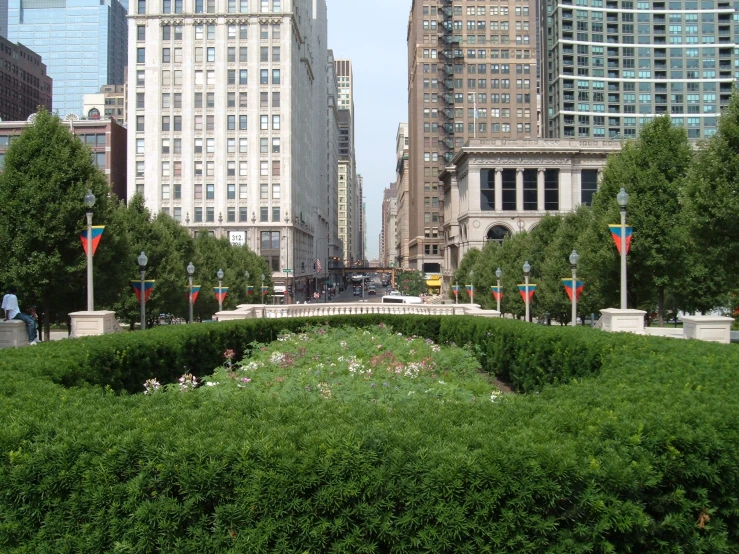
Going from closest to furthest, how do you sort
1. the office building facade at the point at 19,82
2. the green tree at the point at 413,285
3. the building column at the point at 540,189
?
the building column at the point at 540,189 < the green tree at the point at 413,285 < the office building facade at the point at 19,82

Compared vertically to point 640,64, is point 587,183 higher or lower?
lower

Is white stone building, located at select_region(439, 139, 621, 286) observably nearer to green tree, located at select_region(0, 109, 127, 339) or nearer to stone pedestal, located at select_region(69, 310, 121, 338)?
green tree, located at select_region(0, 109, 127, 339)

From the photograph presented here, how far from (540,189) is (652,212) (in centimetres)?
5900

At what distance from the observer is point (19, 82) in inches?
5039

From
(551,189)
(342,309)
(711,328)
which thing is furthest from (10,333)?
(551,189)

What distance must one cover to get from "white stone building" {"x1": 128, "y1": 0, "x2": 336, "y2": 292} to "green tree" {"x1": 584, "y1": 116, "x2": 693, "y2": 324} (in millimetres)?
59493

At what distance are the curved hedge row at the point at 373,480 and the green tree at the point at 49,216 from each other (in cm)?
2295

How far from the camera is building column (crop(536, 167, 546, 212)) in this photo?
8694 cm

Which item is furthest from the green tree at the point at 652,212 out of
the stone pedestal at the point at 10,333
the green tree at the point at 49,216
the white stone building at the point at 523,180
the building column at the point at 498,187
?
the building column at the point at 498,187

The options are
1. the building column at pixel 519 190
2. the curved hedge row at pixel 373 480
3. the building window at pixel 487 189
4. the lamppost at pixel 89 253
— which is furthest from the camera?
the building window at pixel 487 189

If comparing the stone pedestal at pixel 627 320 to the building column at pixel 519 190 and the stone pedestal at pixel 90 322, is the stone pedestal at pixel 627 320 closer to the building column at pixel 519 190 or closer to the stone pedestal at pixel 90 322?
the stone pedestal at pixel 90 322

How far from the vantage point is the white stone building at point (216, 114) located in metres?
84.4

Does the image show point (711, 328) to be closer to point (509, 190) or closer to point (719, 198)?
point (719, 198)

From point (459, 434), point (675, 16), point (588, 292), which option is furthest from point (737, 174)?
point (675, 16)
